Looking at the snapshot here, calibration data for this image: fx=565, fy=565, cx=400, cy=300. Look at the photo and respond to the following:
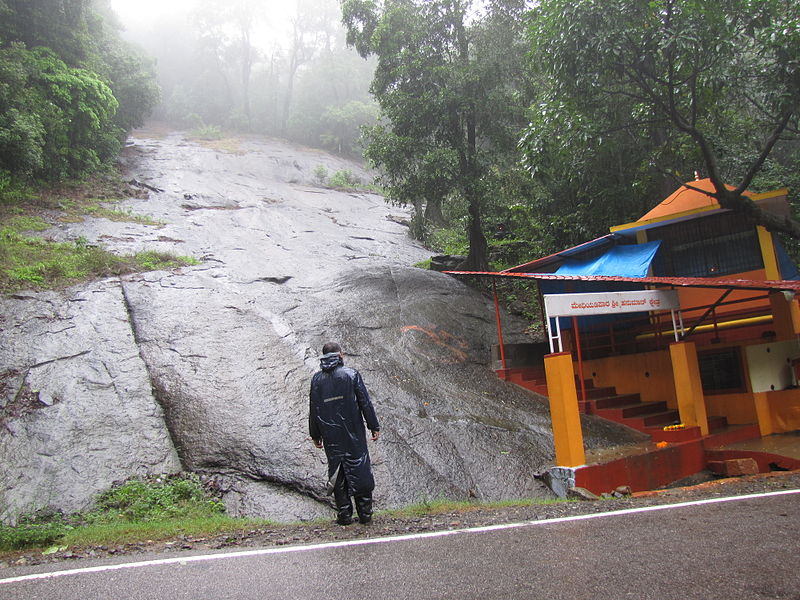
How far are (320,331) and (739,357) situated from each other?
28.6ft

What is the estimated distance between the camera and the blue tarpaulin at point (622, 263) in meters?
12.0

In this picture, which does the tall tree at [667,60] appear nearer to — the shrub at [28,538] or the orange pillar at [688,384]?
the orange pillar at [688,384]

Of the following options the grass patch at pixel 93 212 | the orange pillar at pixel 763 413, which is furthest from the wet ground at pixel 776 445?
the grass patch at pixel 93 212

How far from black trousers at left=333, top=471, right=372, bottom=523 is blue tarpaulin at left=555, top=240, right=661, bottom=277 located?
8.63 metres

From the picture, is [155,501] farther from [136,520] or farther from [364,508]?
[364,508]

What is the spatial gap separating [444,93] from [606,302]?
344 inches

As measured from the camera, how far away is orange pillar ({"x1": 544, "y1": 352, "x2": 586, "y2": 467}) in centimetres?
777

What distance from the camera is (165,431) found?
8.33 m

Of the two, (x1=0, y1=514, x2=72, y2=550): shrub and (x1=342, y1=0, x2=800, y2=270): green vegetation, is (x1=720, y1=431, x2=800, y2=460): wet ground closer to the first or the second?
(x1=342, y1=0, x2=800, y2=270): green vegetation

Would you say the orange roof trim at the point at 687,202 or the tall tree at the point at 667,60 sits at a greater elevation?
the tall tree at the point at 667,60

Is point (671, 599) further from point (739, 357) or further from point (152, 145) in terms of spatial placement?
point (152, 145)

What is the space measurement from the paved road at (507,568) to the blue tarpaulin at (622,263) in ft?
26.2

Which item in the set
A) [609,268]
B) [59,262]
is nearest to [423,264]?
[609,268]

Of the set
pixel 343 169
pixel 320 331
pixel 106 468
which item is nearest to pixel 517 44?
pixel 320 331
